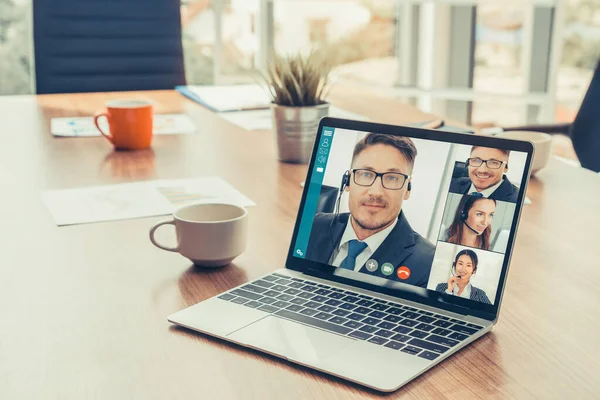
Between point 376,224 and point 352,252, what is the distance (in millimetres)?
41

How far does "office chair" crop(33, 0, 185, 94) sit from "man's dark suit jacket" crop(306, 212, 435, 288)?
66.8 inches

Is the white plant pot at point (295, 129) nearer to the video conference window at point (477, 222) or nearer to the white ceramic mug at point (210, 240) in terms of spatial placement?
the white ceramic mug at point (210, 240)

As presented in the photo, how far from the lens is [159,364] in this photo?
667 mm

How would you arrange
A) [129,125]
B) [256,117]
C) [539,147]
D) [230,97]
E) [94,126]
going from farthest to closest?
[230,97] → [256,117] → [94,126] → [129,125] → [539,147]

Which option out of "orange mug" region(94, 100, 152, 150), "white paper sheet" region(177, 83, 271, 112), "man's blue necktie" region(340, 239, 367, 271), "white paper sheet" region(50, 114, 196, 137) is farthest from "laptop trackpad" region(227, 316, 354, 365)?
"white paper sheet" region(177, 83, 271, 112)

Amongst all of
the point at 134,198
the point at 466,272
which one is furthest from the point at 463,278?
the point at 134,198

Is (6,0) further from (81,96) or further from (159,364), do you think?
(159,364)

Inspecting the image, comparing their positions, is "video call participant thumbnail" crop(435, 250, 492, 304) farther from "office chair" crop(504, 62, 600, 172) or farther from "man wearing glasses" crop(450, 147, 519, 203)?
"office chair" crop(504, 62, 600, 172)

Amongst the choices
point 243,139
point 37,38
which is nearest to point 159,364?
point 243,139

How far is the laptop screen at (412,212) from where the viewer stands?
751mm

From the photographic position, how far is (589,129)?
185 cm

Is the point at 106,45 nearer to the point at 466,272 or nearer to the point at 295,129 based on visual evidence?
the point at 295,129

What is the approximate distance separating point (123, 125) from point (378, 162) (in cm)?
79

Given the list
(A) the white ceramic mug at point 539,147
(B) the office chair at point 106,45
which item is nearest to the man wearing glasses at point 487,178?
(A) the white ceramic mug at point 539,147
